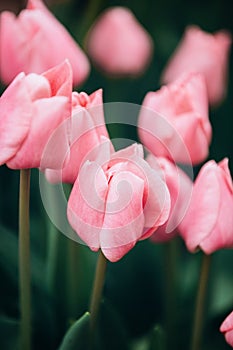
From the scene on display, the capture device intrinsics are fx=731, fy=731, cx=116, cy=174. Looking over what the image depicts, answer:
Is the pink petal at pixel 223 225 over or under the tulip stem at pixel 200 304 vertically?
over

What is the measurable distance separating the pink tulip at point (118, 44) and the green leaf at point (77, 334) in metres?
0.29

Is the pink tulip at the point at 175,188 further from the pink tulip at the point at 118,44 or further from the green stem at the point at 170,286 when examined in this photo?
the pink tulip at the point at 118,44

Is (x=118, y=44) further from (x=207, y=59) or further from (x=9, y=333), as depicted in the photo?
(x=9, y=333)

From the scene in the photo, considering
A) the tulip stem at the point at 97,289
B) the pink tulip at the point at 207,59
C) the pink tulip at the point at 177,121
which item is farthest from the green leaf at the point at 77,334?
the pink tulip at the point at 207,59

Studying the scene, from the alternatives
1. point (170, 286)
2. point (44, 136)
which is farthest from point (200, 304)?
point (44, 136)

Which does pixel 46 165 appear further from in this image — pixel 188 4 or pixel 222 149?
pixel 188 4

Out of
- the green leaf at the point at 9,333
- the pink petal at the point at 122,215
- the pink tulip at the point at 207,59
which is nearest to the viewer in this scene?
the pink petal at the point at 122,215

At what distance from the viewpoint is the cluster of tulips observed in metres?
0.38

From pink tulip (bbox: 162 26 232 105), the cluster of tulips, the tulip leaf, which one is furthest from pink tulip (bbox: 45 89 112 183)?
pink tulip (bbox: 162 26 232 105)

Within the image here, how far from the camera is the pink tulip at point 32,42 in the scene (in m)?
0.49

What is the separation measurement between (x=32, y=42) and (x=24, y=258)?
0.49 ft

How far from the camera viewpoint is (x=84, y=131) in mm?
390

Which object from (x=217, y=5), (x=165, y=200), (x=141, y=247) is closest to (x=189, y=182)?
(x=165, y=200)

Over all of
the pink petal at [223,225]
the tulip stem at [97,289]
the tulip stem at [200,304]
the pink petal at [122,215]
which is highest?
the pink petal at [122,215]
